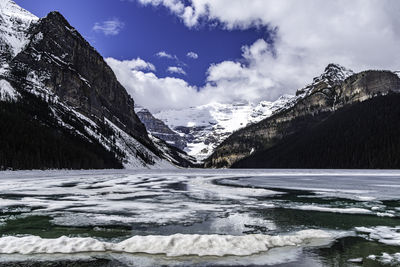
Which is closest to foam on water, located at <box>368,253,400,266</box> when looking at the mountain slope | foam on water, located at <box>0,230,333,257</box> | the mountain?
foam on water, located at <box>0,230,333,257</box>

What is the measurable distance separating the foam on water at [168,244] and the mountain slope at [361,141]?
128256 mm

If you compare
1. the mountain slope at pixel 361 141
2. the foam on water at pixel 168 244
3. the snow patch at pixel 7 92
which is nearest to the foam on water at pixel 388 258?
the foam on water at pixel 168 244

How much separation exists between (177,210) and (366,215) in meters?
9.55

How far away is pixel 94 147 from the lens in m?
157

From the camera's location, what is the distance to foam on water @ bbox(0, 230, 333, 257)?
9.13 m

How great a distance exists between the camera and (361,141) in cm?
15125

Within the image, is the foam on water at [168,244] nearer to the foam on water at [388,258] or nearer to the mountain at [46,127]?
the foam on water at [388,258]

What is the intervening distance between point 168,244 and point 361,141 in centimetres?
16094

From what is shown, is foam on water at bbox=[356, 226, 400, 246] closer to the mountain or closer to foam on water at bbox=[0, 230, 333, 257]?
foam on water at bbox=[0, 230, 333, 257]

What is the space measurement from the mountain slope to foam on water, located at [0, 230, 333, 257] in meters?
128

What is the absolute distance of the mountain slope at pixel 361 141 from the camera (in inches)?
5182

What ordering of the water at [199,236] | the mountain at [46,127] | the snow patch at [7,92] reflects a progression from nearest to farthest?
the water at [199,236]
the mountain at [46,127]
the snow patch at [7,92]

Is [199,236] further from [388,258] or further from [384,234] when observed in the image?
[384,234]

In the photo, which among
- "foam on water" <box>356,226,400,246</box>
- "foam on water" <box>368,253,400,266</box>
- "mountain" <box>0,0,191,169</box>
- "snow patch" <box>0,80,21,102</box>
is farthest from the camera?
"snow patch" <box>0,80,21,102</box>
